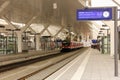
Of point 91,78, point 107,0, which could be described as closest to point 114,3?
point 107,0

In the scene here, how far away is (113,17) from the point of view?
49.8ft

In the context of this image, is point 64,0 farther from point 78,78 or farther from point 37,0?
point 78,78

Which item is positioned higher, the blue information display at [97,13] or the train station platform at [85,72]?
the blue information display at [97,13]

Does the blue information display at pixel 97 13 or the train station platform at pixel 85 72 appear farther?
the blue information display at pixel 97 13

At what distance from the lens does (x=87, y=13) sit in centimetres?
1581

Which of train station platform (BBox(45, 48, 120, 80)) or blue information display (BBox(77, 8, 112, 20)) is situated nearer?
train station platform (BBox(45, 48, 120, 80))

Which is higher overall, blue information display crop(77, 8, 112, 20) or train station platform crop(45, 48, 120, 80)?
blue information display crop(77, 8, 112, 20)

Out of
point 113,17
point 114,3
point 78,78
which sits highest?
point 114,3

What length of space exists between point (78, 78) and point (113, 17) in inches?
135

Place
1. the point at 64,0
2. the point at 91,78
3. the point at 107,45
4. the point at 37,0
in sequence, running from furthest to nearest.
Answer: the point at 107,45 < the point at 64,0 < the point at 37,0 < the point at 91,78

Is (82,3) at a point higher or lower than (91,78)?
higher

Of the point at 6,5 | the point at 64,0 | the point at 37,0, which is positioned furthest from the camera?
the point at 6,5

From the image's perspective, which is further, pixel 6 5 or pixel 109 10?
pixel 6 5

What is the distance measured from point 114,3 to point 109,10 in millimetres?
18787
